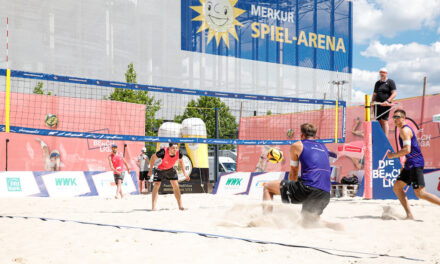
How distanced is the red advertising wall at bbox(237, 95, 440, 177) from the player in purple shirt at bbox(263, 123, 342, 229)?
5.71 meters

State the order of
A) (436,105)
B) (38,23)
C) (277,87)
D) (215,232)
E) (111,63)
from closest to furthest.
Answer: (215,232), (436,105), (38,23), (111,63), (277,87)

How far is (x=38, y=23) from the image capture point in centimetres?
2156

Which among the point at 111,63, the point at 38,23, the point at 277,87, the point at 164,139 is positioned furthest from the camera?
the point at 277,87

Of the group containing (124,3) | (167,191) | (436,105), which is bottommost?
(167,191)

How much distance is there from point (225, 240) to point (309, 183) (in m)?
1.24

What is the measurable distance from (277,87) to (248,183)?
746 inches

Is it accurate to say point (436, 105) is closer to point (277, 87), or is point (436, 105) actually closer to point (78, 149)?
point (78, 149)

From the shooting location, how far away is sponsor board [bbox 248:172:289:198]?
1071 centimetres

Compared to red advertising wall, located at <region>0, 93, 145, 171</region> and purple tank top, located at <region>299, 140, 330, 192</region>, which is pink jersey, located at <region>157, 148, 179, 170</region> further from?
red advertising wall, located at <region>0, 93, 145, 171</region>

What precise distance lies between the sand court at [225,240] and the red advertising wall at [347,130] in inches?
160

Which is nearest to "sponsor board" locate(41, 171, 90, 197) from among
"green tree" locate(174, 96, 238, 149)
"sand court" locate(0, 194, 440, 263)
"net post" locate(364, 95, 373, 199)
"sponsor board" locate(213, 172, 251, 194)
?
"sponsor board" locate(213, 172, 251, 194)

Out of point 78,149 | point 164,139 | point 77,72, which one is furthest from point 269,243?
point 77,72

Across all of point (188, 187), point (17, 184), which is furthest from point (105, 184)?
point (188, 187)

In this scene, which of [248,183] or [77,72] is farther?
[77,72]
